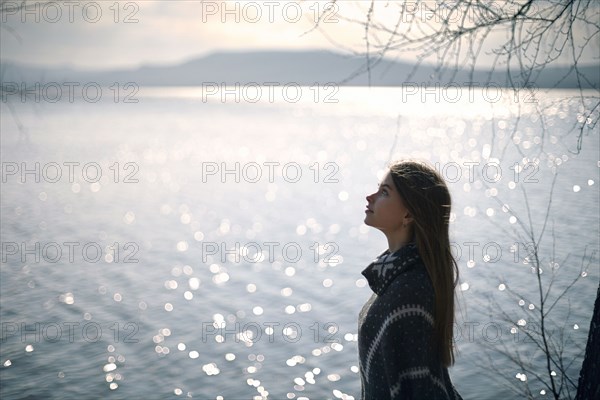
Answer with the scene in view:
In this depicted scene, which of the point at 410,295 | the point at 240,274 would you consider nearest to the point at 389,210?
the point at 410,295

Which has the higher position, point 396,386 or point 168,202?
point 396,386

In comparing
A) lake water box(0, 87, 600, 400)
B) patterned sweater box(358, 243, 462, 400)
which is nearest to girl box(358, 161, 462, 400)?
patterned sweater box(358, 243, 462, 400)

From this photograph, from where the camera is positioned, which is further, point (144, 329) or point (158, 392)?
point (144, 329)

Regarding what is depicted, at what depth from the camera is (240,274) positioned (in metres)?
20.8

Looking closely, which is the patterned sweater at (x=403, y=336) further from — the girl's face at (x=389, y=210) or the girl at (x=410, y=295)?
the girl's face at (x=389, y=210)

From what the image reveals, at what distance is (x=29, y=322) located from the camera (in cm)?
1636

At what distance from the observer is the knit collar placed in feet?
9.45

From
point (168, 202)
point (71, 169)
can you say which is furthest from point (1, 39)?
point (71, 169)

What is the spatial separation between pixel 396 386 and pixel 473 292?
52.9 feet

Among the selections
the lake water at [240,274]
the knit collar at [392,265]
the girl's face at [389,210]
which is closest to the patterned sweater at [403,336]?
the knit collar at [392,265]

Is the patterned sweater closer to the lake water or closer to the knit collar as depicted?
the knit collar

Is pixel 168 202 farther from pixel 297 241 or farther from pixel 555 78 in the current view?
pixel 555 78

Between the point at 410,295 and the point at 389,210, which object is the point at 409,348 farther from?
the point at 389,210

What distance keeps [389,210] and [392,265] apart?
26cm
